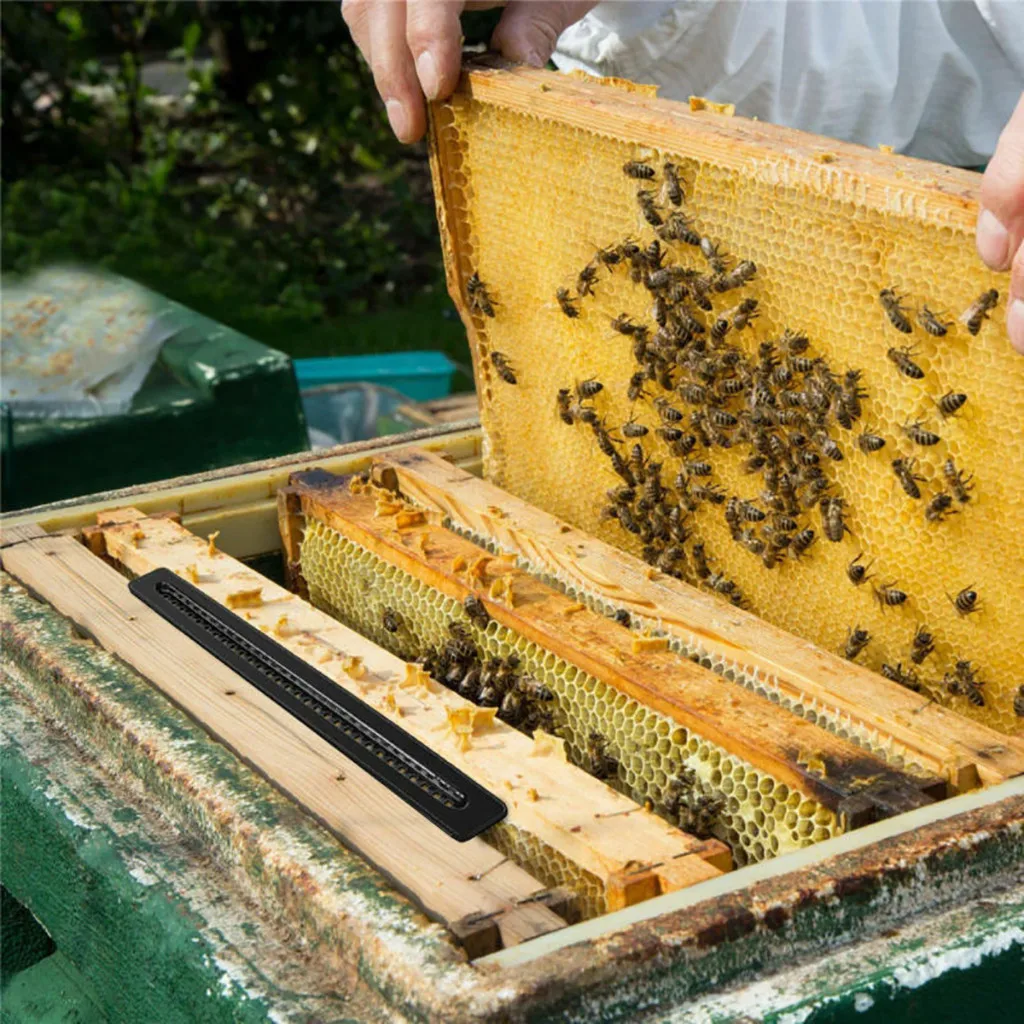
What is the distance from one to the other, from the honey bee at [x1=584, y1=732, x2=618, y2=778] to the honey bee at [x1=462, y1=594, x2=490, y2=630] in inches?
11.2

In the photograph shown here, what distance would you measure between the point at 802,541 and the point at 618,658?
345 mm

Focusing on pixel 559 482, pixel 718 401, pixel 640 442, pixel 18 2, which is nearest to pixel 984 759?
pixel 718 401

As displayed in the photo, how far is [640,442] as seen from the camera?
7.86 feet

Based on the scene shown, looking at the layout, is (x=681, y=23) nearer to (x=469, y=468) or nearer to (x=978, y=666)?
(x=469, y=468)

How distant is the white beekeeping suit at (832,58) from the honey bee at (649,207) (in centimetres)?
90

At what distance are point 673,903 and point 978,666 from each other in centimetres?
71

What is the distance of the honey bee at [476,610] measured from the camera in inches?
86.0

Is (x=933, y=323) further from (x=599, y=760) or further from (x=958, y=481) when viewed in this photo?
(x=599, y=760)

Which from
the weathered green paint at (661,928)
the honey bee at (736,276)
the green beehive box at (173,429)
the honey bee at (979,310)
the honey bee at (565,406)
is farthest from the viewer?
the green beehive box at (173,429)

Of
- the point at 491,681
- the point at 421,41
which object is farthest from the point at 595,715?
the point at 421,41

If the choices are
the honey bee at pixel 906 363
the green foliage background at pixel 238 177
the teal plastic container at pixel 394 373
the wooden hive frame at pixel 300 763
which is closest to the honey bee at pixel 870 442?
the honey bee at pixel 906 363

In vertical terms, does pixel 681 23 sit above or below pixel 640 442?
above

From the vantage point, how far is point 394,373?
244 inches

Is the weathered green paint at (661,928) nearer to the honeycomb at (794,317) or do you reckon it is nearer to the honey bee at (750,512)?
the honeycomb at (794,317)
